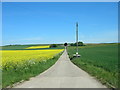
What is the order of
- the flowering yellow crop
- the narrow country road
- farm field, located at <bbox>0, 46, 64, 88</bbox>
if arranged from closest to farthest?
1. the narrow country road
2. farm field, located at <bbox>0, 46, 64, 88</bbox>
3. the flowering yellow crop

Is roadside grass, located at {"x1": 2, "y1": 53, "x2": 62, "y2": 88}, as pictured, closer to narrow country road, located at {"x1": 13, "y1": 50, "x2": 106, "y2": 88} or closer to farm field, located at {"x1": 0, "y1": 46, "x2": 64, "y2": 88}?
farm field, located at {"x1": 0, "y1": 46, "x2": 64, "y2": 88}

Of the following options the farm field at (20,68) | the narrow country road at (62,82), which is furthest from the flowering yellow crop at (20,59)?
the narrow country road at (62,82)

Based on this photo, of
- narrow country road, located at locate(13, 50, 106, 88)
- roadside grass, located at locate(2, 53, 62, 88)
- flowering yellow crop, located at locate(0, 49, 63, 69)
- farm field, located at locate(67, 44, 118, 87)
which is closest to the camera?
narrow country road, located at locate(13, 50, 106, 88)

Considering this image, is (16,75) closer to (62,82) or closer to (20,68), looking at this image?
(20,68)

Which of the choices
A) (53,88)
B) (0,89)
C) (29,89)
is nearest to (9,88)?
(0,89)

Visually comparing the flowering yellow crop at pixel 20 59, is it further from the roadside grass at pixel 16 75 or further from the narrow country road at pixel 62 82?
the narrow country road at pixel 62 82

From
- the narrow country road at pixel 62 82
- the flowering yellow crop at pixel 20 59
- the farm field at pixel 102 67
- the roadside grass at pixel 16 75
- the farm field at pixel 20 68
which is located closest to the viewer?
the narrow country road at pixel 62 82

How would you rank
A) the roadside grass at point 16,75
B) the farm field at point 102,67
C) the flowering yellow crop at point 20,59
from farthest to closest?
the flowering yellow crop at point 20,59, the farm field at point 102,67, the roadside grass at point 16,75

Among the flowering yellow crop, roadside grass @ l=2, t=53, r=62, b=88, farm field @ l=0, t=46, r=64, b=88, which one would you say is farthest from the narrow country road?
the flowering yellow crop

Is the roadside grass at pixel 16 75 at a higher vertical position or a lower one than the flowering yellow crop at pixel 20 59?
higher

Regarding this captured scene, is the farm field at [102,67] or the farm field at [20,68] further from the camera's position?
the farm field at [20,68]

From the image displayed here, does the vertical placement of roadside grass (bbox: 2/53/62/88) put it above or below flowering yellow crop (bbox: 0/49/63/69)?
above

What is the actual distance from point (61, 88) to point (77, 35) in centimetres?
2495

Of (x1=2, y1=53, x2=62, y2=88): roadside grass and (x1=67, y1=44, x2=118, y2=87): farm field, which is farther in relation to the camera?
(x1=67, y1=44, x2=118, y2=87): farm field
